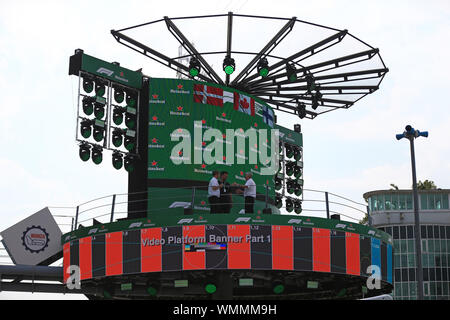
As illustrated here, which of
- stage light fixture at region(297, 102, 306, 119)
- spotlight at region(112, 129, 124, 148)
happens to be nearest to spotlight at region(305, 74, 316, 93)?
stage light fixture at region(297, 102, 306, 119)

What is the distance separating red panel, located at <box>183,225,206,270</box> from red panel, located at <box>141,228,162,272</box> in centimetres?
115

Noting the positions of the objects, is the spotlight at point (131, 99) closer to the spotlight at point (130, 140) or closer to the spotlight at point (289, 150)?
the spotlight at point (130, 140)

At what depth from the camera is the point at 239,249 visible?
29.3m

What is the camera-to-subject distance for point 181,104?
114 feet

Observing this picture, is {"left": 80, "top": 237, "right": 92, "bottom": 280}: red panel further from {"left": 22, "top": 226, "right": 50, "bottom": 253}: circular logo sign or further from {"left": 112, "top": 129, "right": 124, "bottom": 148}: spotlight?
{"left": 112, "top": 129, "right": 124, "bottom": 148}: spotlight

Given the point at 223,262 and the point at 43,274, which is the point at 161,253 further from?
the point at 43,274

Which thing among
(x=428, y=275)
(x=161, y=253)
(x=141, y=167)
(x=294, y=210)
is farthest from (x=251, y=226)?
(x=428, y=275)

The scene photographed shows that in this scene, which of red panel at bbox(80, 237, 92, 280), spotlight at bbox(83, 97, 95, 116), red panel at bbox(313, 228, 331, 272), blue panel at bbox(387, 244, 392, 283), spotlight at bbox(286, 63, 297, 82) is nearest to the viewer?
red panel at bbox(313, 228, 331, 272)

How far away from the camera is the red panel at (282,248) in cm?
2944

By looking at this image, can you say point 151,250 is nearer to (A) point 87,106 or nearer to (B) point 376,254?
(A) point 87,106

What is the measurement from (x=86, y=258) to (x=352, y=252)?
37.5 ft

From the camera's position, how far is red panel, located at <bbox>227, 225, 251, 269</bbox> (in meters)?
29.2

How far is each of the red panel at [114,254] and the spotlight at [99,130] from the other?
4481 mm

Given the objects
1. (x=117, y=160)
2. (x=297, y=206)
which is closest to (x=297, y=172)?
(x=297, y=206)
